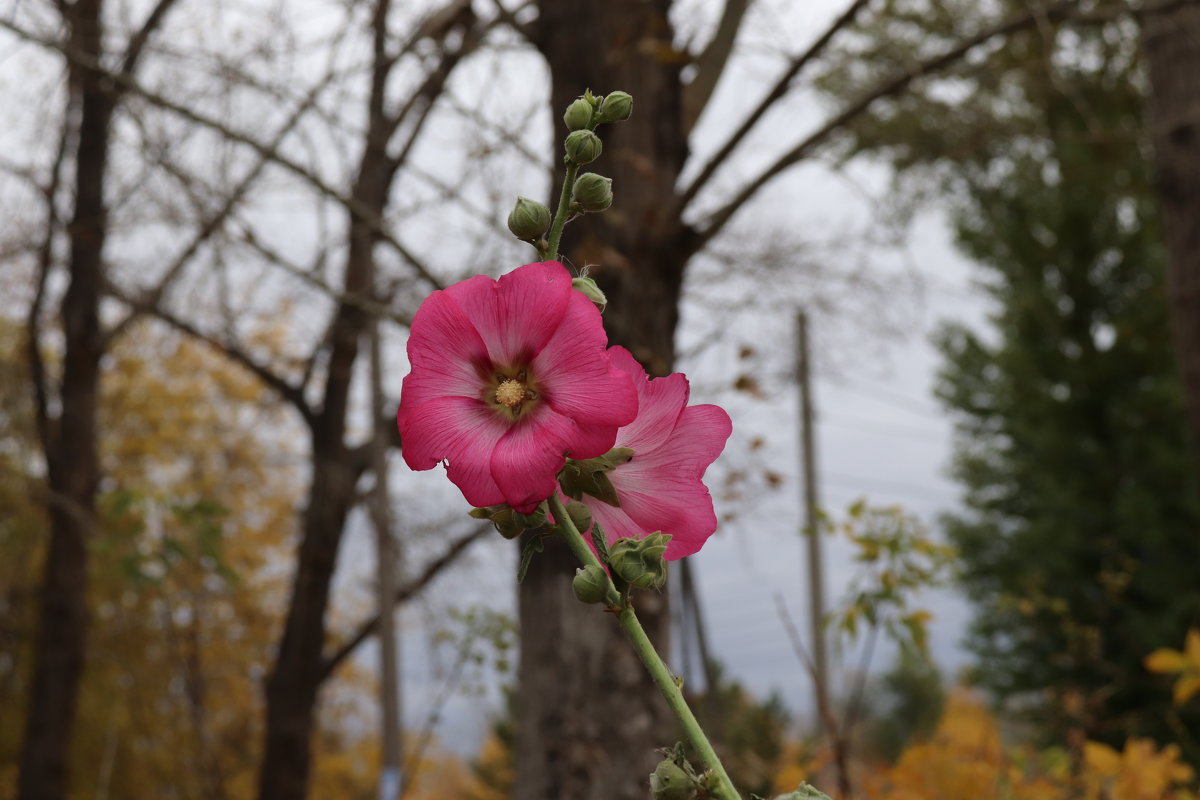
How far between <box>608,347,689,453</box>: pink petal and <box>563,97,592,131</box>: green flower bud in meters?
0.17

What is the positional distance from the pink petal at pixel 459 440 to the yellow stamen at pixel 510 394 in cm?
2

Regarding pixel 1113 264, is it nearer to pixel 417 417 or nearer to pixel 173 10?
pixel 173 10

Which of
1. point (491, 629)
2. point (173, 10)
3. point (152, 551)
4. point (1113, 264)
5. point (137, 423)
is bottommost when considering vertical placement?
point (491, 629)

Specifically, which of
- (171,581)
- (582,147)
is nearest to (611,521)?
(582,147)

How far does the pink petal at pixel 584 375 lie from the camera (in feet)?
2.24

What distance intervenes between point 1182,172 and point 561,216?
5.65m

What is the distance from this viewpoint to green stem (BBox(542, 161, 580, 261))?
0.76m

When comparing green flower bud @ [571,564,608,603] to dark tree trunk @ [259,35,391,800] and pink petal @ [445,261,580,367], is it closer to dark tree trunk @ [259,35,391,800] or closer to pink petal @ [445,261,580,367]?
pink petal @ [445,261,580,367]

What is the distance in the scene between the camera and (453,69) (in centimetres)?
539

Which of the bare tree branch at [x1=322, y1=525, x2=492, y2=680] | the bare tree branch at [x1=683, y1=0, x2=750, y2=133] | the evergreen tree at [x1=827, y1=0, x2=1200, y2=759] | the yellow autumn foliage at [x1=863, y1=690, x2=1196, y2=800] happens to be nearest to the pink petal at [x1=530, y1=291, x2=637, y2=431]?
the yellow autumn foliage at [x1=863, y1=690, x2=1196, y2=800]

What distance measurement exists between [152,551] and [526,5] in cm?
302

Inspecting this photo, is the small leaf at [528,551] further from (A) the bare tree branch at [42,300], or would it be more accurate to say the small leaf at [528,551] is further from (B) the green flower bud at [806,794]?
(A) the bare tree branch at [42,300]

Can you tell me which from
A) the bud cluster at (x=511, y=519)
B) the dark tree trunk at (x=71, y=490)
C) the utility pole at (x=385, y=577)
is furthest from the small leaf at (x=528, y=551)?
the dark tree trunk at (x=71, y=490)

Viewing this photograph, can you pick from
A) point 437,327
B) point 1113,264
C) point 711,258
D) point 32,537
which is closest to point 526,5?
point 711,258
